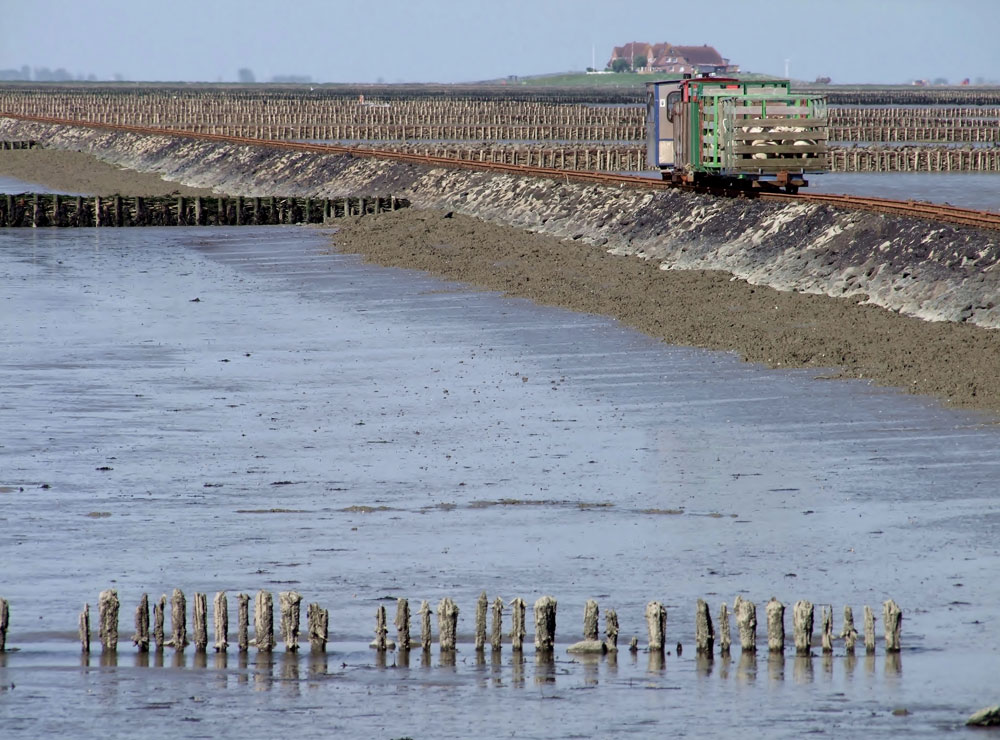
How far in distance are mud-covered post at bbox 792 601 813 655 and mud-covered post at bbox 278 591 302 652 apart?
3866 mm

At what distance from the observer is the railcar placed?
40031 millimetres

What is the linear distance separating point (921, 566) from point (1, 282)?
30957 mm

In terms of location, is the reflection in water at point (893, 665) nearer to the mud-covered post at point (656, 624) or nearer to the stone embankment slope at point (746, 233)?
the mud-covered post at point (656, 624)

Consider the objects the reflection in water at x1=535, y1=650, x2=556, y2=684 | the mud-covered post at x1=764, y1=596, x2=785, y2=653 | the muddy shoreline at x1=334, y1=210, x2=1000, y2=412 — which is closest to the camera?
the reflection in water at x1=535, y1=650, x2=556, y2=684

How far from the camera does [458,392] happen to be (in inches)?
984

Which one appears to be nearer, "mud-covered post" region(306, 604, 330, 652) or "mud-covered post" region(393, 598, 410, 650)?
"mud-covered post" region(393, 598, 410, 650)

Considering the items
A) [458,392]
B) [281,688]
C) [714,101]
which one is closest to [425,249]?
[714,101]

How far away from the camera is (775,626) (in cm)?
1250

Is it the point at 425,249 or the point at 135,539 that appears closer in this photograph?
the point at 135,539

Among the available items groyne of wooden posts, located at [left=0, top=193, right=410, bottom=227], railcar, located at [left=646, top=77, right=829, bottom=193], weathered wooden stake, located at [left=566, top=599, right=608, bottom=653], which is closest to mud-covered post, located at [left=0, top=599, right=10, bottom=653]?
weathered wooden stake, located at [left=566, top=599, right=608, bottom=653]

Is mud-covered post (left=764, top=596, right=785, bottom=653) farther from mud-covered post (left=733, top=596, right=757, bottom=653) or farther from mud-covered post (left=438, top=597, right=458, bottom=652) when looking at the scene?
mud-covered post (left=438, top=597, right=458, bottom=652)

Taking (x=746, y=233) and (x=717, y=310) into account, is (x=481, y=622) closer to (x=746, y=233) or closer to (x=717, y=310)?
(x=717, y=310)

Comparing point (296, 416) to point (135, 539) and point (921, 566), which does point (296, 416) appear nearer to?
point (135, 539)

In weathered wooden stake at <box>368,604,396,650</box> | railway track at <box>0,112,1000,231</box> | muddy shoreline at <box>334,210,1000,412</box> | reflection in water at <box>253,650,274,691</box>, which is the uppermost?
railway track at <box>0,112,1000,231</box>
